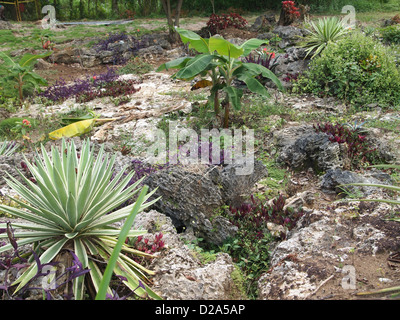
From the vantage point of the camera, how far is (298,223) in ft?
13.4

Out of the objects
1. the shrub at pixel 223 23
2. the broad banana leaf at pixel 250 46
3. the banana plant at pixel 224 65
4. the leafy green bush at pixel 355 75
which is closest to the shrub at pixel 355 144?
the banana plant at pixel 224 65

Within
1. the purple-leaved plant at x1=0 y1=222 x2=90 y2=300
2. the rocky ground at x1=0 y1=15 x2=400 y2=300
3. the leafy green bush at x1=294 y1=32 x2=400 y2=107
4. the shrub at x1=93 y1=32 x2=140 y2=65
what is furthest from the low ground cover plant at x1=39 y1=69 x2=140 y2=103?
the purple-leaved plant at x1=0 y1=222 x2=90 y2=300

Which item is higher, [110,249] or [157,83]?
[157,83]

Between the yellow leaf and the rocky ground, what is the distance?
0.98 feet

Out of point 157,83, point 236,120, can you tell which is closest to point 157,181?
point 236,120

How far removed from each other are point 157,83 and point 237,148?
4772 mm

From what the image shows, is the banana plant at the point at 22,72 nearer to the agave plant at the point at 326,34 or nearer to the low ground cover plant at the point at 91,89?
the low ground cover plant at the point at 91,89

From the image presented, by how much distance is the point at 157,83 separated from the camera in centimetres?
1010

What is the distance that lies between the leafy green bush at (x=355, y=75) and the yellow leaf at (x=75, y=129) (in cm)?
494

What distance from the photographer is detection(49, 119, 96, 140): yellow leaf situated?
20.5ft

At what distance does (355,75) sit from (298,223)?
5.07 m

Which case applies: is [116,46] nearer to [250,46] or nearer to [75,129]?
[75,129]
